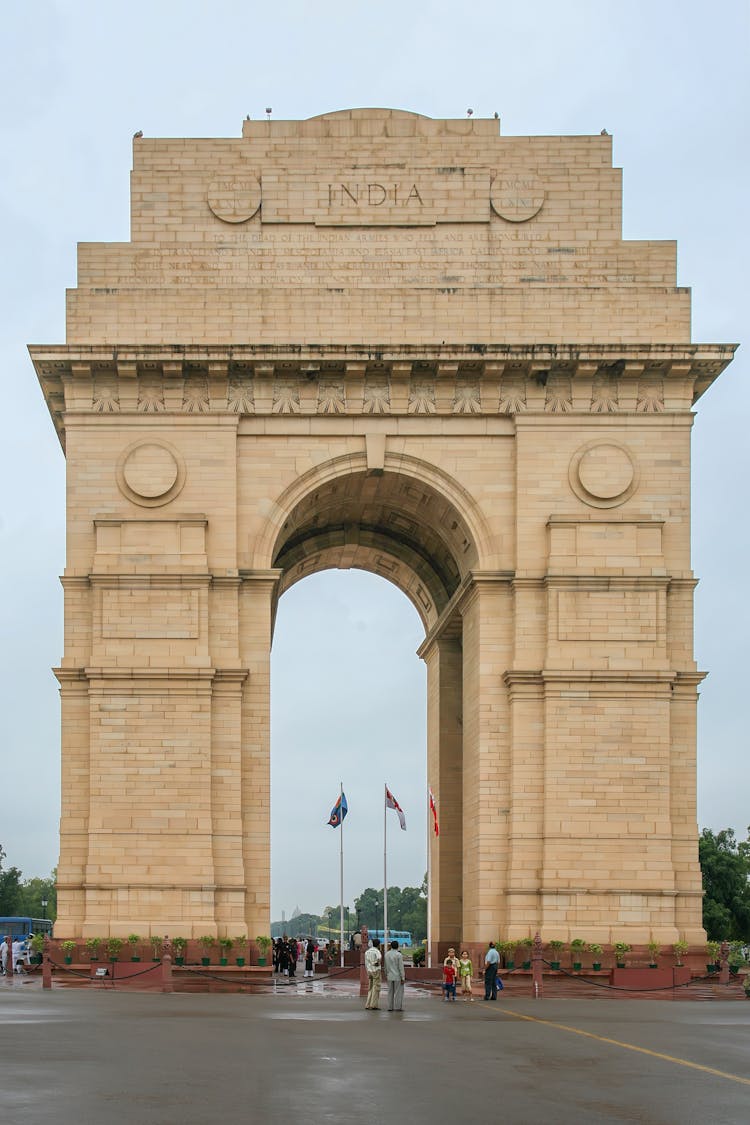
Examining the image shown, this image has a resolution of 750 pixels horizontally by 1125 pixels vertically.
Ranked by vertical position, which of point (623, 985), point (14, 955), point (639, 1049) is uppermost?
point (639, 1049)

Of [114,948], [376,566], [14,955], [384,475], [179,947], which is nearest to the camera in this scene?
[114,948]

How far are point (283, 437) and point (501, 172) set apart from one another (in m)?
9.14

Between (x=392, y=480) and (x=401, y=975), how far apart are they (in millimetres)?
15955

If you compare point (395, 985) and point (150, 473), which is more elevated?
point (150, 473)

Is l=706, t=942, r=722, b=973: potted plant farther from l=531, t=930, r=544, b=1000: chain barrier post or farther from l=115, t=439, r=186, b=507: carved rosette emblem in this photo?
l=115, t=439, r=186, b=507: carved rosette emblem

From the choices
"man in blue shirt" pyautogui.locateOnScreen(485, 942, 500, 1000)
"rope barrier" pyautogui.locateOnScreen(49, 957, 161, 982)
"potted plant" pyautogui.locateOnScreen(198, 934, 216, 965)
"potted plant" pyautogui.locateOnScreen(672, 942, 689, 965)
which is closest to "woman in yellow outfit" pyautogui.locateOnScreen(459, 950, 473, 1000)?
"man in blue shirt" pyautogui.locateOnScreen(485, 942, 500, 1000)

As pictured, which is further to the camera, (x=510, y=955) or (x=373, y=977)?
(x=510, y=955)

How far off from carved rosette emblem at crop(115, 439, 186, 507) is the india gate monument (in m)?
0.08

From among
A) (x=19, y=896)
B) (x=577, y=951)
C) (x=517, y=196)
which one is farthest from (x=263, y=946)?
(x=19, y=896)

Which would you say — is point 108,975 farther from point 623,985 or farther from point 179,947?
point 623,985

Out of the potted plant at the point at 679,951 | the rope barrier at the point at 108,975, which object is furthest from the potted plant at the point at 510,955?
the rope barrier at the point at 108,975

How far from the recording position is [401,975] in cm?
2964

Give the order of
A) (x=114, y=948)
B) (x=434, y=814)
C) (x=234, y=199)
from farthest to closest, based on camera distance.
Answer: (x=434, y=814) < (x=234, y=199) < (x=114, y=948)

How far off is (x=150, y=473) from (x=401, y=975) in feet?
51.8
